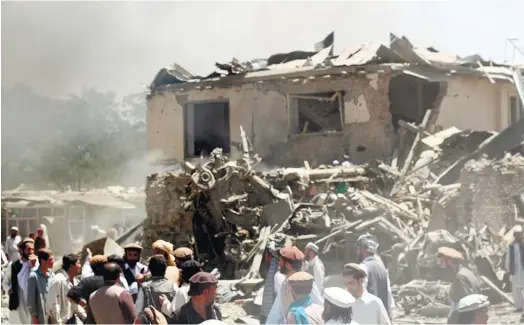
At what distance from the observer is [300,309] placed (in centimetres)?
465

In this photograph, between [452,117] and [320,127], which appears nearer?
[452,117]

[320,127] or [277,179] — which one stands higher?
[320,127]

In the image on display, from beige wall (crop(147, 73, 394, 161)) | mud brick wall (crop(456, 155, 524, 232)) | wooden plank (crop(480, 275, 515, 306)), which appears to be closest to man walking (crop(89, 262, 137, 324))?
wooden plank (crop(480, 275, 515, 306))

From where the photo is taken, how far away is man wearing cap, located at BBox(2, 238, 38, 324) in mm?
7227

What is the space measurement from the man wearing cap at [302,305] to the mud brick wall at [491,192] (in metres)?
3.19

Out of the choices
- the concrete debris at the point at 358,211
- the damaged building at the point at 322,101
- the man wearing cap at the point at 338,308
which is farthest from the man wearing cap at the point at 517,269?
the man wearing cap at the point at 338,308

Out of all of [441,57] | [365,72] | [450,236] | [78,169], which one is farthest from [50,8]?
[450,236]

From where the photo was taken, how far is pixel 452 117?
8453 mm

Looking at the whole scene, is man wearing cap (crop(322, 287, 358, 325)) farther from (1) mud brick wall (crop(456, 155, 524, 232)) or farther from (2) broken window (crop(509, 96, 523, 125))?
(2) broken window (crop(509, 96, 523, 125))

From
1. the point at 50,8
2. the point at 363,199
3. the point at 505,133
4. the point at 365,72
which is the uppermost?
the point at 50,8

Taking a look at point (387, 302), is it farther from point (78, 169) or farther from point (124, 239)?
point (78, 169)

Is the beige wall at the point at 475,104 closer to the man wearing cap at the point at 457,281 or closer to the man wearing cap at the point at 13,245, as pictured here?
the man wearing cap at the point at 457,281

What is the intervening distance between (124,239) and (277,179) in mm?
2070

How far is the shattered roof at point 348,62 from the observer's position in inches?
323
